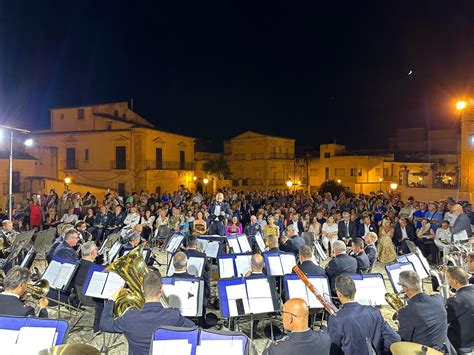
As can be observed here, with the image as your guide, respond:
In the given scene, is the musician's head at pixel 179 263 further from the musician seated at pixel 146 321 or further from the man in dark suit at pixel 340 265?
the man in dark suit at pixel 340 265

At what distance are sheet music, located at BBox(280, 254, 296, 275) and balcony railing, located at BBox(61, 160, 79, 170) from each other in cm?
3187

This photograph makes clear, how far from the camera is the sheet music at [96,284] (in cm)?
554

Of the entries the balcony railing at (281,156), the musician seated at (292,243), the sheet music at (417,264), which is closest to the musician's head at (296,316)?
the sheet music at (417,264)

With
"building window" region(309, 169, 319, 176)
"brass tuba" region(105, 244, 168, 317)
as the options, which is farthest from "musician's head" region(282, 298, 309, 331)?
"building window" region(309, 169, 319, 176)

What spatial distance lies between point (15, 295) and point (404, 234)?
1158cm

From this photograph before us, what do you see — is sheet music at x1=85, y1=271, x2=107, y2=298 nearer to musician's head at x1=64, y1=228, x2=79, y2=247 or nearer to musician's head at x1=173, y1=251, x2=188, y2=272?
musician's head at x1=173, y1=251, x2=188, y2=272

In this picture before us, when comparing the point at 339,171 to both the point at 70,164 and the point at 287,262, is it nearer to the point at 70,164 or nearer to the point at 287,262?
the point at 70,164

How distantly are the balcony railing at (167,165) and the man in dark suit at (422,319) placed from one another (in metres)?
31.9

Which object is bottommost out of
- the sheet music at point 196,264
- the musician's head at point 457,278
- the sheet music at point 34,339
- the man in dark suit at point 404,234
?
the man in dark suit at point 404,234

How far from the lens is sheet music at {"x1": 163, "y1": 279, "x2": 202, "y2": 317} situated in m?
5.22

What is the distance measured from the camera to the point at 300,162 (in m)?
52.3

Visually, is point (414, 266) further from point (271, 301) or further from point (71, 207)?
point (71, 207)

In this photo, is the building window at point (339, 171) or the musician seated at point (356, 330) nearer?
the musician seated at point (356, 330)

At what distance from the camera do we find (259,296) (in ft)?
17.6
